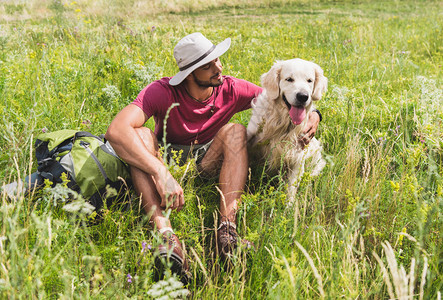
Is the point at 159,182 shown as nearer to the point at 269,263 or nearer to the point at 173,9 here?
the point at 269,263

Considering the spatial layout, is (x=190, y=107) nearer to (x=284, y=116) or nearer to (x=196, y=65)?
(x=196, y=65)

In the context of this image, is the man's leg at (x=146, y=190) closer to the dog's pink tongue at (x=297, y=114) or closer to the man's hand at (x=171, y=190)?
the man's hand at (x=171, y=190)

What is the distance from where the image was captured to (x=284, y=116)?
2.98 m

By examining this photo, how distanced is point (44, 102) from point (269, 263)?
2.67 meters

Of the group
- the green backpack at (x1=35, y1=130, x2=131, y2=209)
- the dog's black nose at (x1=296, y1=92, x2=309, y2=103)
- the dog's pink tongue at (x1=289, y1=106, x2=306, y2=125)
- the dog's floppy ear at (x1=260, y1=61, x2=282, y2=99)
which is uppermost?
the dog's floppy ear at (x1=260, y1=61, x2=282, y2=99)

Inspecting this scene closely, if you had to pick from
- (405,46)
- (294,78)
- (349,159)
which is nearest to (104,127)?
(294,78)

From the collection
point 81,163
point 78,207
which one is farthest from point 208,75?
point 78,207

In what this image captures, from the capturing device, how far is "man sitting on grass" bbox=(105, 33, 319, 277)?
2.34 m

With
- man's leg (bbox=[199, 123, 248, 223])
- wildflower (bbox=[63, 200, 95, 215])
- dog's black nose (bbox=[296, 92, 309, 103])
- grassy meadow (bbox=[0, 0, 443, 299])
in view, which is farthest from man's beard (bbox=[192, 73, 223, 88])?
wildflower (bbox=[63, 200, 95, 215])

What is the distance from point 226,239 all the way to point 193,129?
1.15 metres

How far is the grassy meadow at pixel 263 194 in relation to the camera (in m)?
1.45

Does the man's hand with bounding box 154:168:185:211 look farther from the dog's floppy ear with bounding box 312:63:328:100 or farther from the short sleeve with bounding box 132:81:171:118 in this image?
the dog's floppy ear with bounding box 312:63:328:100

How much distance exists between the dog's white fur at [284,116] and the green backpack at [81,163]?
1107 millimetres

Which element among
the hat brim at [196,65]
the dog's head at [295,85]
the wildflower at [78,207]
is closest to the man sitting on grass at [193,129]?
the hat brim at [196,65]
